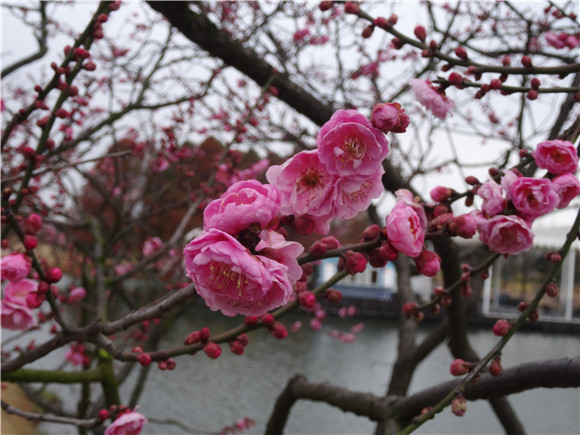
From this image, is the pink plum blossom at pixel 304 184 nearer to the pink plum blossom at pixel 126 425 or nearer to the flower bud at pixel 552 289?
the flower bud at pixel 552 289

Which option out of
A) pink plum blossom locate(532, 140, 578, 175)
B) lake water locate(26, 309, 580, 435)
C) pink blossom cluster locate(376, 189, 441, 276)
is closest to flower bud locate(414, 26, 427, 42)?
pink plum blossom locate(532, 140, 578, 175)

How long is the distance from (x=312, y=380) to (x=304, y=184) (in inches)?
360

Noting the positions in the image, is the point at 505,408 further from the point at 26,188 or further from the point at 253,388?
the point at 253,388

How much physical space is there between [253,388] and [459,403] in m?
8.31

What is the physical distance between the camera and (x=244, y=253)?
582 millimetres

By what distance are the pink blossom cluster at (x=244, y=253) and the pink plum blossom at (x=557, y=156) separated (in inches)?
21.2

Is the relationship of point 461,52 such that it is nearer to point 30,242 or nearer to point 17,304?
point 30,242

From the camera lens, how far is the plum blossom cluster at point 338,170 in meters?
0.65

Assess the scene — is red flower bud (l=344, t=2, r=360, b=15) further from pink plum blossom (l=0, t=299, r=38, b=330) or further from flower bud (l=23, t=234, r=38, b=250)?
pink plum blossom (l=0, t=299, r=38, b=330)

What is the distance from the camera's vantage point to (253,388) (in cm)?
877

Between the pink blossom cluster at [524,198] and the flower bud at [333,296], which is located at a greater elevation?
the pink blossom cluster at [524,198]

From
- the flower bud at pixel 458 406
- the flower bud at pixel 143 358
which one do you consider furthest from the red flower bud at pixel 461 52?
the flower bud at pixel 143 358

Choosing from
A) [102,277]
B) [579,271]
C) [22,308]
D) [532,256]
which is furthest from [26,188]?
[579,271]

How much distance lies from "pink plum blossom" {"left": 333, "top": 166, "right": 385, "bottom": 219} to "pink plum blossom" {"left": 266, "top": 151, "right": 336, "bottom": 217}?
0.01 m
